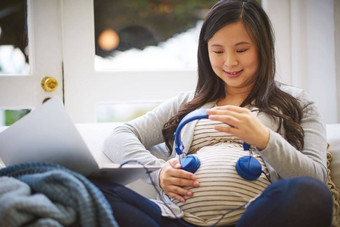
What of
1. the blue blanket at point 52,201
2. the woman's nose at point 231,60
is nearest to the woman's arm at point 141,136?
the woman's nose at point 231,60

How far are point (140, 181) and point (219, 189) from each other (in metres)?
0.36

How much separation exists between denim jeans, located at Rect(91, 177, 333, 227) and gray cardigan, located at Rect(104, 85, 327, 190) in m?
0.17

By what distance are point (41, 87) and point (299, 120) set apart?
1171 mm

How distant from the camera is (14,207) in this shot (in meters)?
0.60

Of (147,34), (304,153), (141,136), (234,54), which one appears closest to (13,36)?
(147,34)

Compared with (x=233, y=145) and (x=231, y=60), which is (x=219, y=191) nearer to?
(x=233, y=145)

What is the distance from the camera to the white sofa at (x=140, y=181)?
112 centimetres

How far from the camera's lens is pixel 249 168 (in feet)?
3.15

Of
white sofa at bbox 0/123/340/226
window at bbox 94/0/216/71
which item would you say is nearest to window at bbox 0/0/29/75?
window at bbox 94/0/216/71

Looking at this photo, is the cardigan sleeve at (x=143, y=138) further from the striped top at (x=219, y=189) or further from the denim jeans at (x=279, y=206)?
the denim jeans at (x=279, y=206)

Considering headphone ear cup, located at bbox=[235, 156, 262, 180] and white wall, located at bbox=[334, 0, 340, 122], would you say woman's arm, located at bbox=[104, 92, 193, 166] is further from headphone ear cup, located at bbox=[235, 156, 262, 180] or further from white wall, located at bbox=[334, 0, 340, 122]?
white wall, located at bbox=[334, 0, 340, 122]

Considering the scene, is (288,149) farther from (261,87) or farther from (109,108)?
(109,108)

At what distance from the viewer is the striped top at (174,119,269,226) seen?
950 mm

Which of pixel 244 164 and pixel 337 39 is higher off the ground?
pixel 337 39
